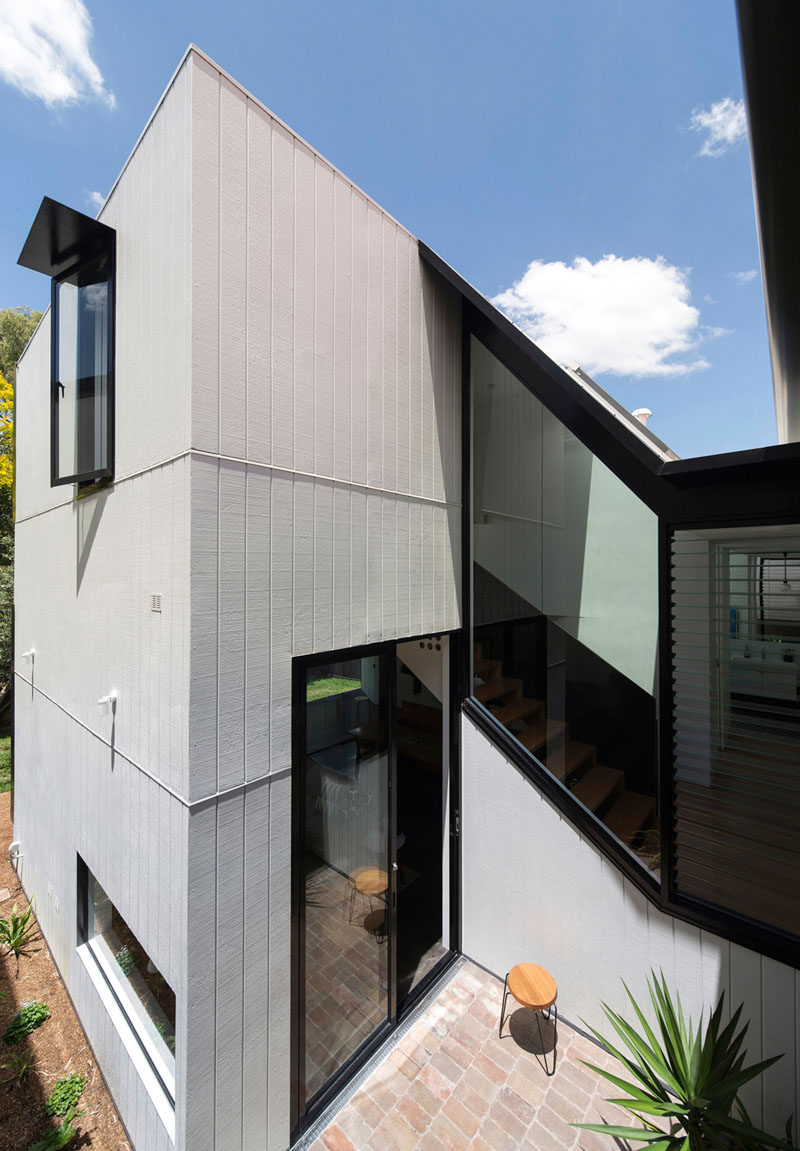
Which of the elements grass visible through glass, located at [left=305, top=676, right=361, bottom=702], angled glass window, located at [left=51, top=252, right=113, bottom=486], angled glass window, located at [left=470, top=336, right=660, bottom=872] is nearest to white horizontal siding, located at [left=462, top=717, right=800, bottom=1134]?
angled glass window, located at [left=470, top=336, right=660, bottom=872]

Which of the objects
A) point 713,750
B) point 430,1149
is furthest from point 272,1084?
point 713,750

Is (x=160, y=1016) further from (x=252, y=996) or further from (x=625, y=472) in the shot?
(x=625, y=472)

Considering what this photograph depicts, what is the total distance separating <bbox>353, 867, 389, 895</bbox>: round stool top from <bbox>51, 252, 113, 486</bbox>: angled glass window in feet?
10.9

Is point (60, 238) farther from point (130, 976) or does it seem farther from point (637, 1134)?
point (637, 1134)

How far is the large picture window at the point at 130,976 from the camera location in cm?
271

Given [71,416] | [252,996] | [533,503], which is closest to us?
[252,996]

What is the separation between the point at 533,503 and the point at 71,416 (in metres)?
3.84

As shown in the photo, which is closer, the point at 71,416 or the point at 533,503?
the point at 71,416

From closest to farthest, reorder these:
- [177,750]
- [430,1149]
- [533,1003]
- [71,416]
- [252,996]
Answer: [177,750], [252,996], [430,1149], [533,1003], [71,416]

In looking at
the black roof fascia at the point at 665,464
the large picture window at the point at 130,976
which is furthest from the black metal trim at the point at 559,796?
the large picture window at the point at 130,976

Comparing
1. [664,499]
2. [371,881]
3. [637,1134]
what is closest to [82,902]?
[371,881]

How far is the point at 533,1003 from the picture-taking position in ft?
10.3

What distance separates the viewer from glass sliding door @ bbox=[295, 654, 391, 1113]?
2.91 metres

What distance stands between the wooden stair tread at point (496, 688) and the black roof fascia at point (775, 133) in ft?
9.86
